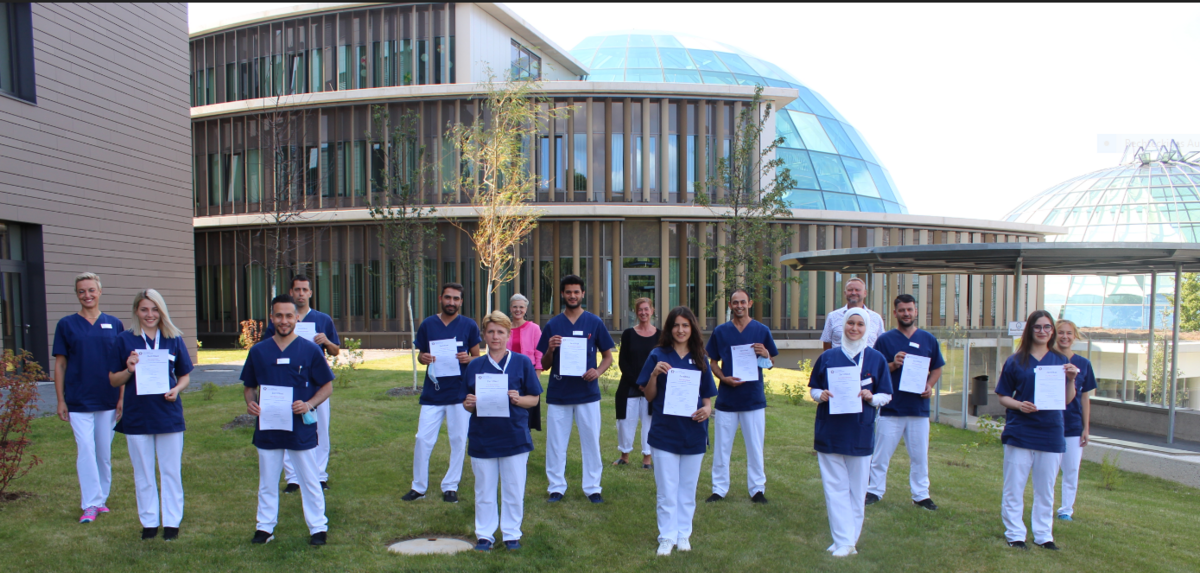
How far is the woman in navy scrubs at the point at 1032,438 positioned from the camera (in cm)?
573

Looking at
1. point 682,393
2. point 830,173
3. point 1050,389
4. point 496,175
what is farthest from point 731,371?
point 830,173

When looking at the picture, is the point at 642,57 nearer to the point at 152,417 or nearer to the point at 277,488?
the point at 152,417

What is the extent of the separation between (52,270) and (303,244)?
454 inches

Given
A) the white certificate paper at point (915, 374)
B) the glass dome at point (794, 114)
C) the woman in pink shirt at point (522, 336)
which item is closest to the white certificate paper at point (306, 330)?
the woman in pink shirt at point (522, 336)

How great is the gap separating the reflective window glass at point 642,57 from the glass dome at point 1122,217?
28.0 meters

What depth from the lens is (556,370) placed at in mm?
6988

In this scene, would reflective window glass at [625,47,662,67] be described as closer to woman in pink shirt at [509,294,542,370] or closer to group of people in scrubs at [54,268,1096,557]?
woman in pink shirt at [509,294,542,370]

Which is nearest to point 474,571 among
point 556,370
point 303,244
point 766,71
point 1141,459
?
point 556,370

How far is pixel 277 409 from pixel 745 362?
4.20 metres

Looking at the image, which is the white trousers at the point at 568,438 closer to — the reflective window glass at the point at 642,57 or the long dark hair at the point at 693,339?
the long dark hair at the point at 693,339

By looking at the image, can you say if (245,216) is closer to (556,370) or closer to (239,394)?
(239,394)

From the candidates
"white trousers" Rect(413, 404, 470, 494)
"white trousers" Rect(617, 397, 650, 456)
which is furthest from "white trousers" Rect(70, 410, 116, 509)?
"white trousers" Rect(617, 397, 650, 456)

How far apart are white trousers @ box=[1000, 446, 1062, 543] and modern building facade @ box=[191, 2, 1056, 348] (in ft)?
56.4

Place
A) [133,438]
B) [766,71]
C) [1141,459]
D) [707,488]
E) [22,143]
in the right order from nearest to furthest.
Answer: [133,438]
[707,488]
[1141,459]
[22,143]
[766,71]
